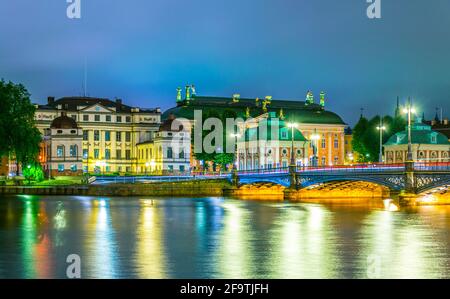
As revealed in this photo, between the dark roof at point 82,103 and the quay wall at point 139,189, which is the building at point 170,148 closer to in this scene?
the dark roof at point 82,103

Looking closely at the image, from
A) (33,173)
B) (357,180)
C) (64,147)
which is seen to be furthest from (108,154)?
(357,180)

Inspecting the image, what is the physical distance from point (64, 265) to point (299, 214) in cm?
3497

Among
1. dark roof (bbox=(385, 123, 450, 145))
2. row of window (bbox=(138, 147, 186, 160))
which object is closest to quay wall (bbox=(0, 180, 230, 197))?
dark roof (bbox=(385, 123, 450, 145))

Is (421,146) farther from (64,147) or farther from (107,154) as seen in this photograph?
(107,154)

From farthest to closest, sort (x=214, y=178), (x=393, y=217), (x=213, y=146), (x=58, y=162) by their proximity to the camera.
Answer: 1. (x=58, y=162)
2. (x=213, y=146)
3. (x=214, y=178)
4. (x=393, y=217)

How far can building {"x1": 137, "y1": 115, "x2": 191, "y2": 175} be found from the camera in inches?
6299

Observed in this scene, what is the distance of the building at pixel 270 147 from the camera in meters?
143

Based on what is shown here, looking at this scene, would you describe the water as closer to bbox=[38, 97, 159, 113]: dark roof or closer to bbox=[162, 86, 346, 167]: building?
bbox=[38, 97, 159, 113]: dark roof

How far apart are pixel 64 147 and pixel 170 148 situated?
801 inches

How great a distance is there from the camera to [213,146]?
5576 inches

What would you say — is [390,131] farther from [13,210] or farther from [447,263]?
[447,263]

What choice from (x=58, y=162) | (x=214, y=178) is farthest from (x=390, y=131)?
(x=58, y=162)

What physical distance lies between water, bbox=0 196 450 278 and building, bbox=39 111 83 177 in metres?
84.2

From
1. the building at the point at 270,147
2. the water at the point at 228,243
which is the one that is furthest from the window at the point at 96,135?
the water at the point at 228,243
